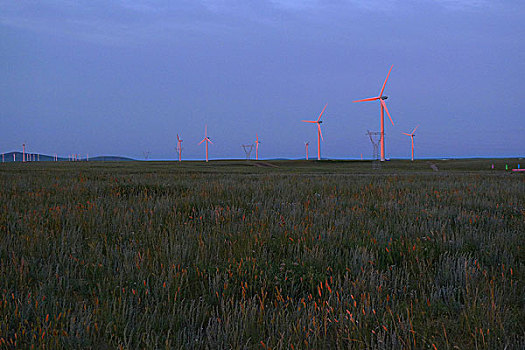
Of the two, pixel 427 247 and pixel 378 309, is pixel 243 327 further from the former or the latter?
pixel 427 247

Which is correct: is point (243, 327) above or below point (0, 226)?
below

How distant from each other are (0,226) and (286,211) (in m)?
5.56

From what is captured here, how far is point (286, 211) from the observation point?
299 inches

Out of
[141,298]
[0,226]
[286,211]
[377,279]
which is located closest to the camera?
[141,298]

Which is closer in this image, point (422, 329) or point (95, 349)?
point (95, 349)

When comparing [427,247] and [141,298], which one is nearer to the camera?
[141,298]

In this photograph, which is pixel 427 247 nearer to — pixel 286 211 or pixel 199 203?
pixel 286 211

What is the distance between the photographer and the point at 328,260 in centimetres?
435

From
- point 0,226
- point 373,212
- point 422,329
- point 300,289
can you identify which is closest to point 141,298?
point 300,289

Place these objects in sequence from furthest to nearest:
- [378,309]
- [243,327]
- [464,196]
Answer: [464,196], [378,309], [243,327]

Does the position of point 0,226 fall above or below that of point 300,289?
above

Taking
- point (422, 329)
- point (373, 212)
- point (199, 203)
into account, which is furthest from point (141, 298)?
point (373, 212)

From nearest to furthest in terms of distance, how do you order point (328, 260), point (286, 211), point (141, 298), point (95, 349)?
point (95, 349) < point (141, 298) < point (328, 260) < point (286, 211)

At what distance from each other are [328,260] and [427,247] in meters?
1.60
